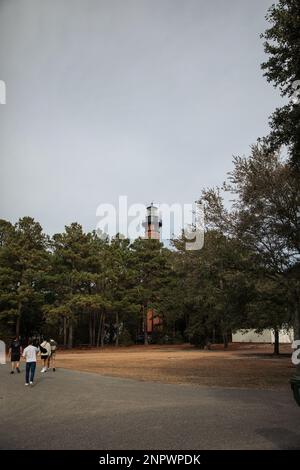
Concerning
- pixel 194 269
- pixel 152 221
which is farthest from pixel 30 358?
pixel 152 221

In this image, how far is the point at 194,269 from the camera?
21.4m

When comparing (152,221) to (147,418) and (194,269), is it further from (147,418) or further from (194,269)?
(147,418)

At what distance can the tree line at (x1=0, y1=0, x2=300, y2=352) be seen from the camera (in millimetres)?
18250

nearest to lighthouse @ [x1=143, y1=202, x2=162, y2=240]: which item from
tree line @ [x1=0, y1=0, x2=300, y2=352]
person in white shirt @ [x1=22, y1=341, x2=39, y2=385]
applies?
tree line @ [x1=0, y1=0, x2=300, y2=352]

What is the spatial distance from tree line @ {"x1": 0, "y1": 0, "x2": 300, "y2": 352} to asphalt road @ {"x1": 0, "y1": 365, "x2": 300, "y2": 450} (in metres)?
5.73

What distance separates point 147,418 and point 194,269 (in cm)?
1173

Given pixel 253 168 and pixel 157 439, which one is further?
pixel 253 168

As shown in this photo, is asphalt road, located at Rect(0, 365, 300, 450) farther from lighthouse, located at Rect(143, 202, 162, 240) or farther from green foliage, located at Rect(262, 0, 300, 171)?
lighthouse, located at Rect(143, 202, 162, 240)

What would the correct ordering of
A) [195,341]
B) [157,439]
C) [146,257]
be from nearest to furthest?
[157,439], [195,341], [146,257]

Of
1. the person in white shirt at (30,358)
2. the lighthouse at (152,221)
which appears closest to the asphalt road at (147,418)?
the person in white shirt at (30,358)

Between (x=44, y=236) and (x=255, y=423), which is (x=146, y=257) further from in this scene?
(x=255, y=423)

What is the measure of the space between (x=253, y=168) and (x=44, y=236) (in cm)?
4168

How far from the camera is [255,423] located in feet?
30.9
